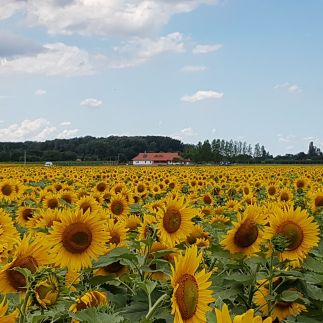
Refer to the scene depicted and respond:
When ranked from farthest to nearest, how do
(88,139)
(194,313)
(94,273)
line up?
(88,139)
(94,273)
(194,313)

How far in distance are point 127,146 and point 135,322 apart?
86.8 m

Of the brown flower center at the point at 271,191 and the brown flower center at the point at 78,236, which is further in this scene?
the brown flower center at the point at 271,191

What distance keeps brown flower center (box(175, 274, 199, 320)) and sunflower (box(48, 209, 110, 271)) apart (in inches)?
40.1

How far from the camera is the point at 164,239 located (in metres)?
3.50

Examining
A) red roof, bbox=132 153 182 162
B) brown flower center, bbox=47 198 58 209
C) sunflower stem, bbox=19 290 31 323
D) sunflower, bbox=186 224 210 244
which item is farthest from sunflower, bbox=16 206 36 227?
red roof, bbox=132 153 182 162

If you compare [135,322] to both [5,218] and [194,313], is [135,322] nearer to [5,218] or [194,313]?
[194,313]

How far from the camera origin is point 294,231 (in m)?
3.12

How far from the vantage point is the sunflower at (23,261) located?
2113mm

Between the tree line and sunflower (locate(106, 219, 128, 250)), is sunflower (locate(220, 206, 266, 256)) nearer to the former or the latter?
sunflower (locate(106, 219, 128, 250))

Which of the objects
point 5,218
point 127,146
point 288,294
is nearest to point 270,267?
point 288,294

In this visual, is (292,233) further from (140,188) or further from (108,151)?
(108,151)

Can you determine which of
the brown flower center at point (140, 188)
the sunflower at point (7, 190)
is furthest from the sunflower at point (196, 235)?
the brown flower center at point (140, 188)

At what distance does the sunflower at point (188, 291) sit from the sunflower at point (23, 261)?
502mm

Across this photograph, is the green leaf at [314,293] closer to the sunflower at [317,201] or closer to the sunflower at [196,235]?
the sunflower at [196,235]
